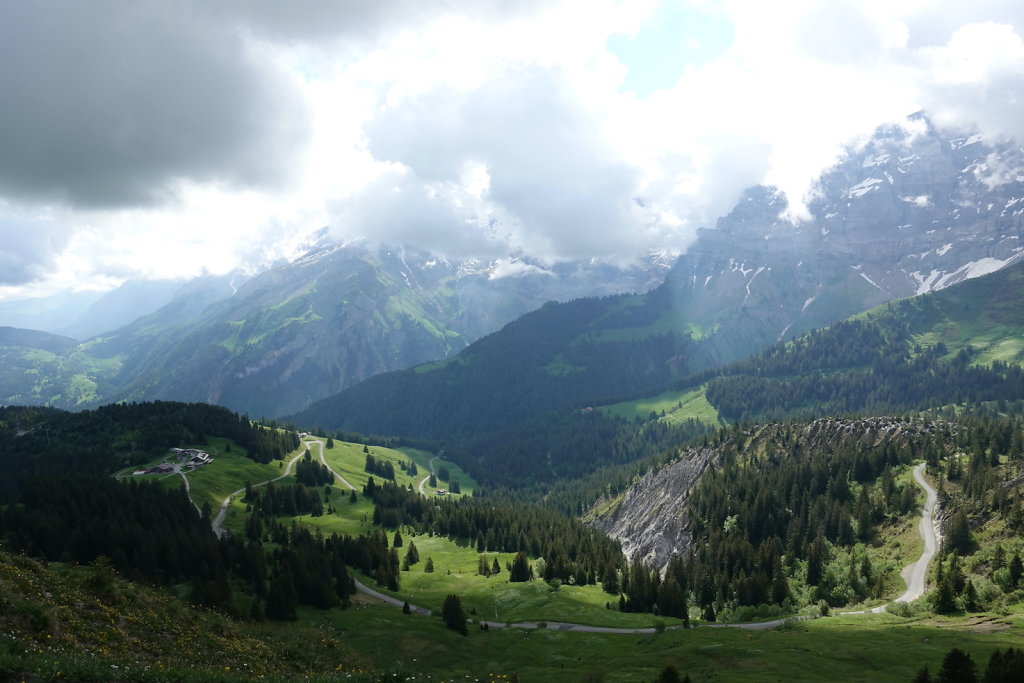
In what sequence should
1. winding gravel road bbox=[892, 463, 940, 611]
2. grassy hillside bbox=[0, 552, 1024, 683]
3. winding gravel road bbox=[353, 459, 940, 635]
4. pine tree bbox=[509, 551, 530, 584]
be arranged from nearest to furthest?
grassy hillside bbox=[0, 552, 1024, 683], winding gravel road bbox=[353, 459, 940, 635], winding gravel road bbox=[892, 463, 940, 611], pine tree bbox=[509, 551, 530, 584]

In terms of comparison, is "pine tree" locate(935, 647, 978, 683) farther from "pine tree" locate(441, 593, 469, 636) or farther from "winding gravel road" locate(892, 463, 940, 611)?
"pine tree" locate(441, 593, 469, 636)

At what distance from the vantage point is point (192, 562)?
9919 centimetres

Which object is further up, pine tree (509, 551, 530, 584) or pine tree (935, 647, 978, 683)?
pine tree (935, 647, 978, 683)

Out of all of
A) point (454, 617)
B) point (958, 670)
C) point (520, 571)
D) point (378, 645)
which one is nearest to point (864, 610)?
point (958, 670)

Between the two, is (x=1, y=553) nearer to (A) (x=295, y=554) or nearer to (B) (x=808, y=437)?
(A) (x=295, y=554)

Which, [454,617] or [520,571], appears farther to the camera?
[520,571]

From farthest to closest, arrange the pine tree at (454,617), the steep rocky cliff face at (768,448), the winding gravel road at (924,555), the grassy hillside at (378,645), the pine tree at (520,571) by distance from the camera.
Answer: the steep rocky cliff face at (768,448) → the pine tree at (520,571) → the pine tree at (454,617) → the winding gravel road at (924,555) → the grassy hillside at (378,645)

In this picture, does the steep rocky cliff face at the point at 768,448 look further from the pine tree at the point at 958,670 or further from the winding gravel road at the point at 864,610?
the pine tree at the point at 958,670

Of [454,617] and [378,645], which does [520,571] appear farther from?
[378,645]

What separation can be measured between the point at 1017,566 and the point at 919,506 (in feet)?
131

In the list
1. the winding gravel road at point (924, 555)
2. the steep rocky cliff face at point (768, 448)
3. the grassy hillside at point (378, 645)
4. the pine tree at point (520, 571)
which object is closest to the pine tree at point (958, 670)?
the grassy hillside at point (378, 645)

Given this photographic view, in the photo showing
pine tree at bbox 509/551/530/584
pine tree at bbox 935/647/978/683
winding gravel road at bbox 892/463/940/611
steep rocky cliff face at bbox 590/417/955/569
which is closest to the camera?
pine tree at bbox 935/647/978/683

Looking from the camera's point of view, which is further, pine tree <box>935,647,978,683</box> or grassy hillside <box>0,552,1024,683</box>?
pine tree <box>935,647,978,683</box>

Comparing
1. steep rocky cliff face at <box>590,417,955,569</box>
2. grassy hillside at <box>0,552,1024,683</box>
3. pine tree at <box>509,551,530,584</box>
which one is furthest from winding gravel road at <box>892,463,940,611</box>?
pine tree at <box>509,551,530,584</box>
